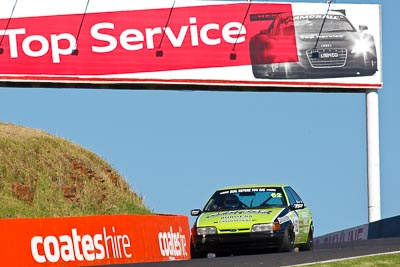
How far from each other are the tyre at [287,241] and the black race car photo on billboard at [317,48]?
62.2 feet

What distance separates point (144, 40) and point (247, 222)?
19386 mm

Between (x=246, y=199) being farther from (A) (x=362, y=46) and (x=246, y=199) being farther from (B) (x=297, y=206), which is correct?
(A) (x=362, y=46)

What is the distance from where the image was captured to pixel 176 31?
1527 inches

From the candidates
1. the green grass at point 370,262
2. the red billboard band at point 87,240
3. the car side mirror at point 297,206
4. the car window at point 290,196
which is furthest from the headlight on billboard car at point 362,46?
the green grass at point 370,262

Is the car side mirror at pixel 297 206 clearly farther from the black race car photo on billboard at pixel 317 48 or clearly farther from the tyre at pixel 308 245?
the black race car photo on billboard at pixel 317 48

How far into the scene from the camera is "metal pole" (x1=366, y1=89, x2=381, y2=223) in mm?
40344

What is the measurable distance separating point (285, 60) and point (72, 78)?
7270mm

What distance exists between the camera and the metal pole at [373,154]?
1588 inches

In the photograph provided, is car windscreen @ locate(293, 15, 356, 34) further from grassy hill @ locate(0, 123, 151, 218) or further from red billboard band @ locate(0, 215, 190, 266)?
red billboard band @ locate(0, 215, 190, 266)

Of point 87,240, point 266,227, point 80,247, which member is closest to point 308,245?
point 266,227

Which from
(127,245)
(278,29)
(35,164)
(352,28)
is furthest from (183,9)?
(127,245)

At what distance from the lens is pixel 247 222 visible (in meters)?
19.9

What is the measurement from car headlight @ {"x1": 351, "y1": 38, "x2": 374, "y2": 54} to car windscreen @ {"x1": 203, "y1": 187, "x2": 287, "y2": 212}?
19553mm

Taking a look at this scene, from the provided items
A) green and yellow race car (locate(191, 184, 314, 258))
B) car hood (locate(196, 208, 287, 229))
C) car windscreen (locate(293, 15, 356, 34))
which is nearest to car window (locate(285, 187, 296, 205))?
green and yellow race car (locate(191, 184, 314, 258))
